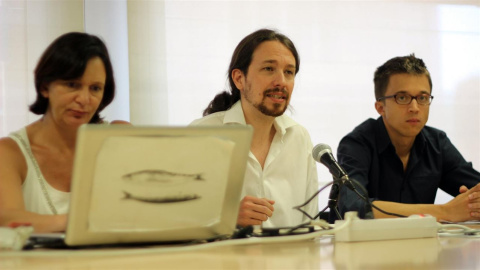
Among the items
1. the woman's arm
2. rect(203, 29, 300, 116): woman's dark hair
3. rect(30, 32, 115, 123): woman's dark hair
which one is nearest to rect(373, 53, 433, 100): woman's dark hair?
rect(203, 29, 300, 116): woman's dark hair

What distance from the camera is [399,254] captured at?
1.04 meters

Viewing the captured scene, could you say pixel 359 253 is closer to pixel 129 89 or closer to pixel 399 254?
pixel 399 254

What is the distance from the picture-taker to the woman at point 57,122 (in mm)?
1697

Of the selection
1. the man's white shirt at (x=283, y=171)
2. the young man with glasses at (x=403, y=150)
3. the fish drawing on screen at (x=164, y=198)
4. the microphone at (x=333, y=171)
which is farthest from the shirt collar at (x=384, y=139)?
the fish drawing on screen at (x=164, y=198)

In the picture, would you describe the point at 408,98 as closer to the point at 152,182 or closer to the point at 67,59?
the point at 67,59

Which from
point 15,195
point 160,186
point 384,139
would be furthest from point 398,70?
point 160,186

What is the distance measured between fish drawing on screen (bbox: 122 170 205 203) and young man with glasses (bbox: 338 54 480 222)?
145 cm

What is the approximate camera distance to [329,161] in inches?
60.6

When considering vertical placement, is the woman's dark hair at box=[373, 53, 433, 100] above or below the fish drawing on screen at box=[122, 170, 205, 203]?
above

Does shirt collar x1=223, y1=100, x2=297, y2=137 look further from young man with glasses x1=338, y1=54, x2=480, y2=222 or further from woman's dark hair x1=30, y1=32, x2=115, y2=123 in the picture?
woman's dark hair x1=30, y1=32, x2=115, y2=123

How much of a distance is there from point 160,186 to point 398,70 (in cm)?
179

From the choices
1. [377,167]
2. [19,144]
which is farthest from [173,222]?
[377,167]

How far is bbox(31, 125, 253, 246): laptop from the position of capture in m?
1.00

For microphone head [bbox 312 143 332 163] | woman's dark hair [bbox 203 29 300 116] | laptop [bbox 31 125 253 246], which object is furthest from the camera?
woman's dark hair [bbox 203 29 300 116]
